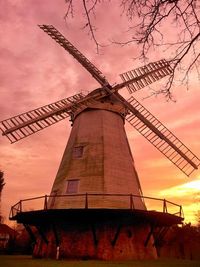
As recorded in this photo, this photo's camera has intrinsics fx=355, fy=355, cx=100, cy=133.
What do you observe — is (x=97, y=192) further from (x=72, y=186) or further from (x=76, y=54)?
(x=76, y=54)

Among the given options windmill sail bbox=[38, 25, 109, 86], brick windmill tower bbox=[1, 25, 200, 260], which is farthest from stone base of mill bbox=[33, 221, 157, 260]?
windmill sail bbox=[38, 25, 109, 86]

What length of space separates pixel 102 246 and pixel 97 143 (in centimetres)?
609

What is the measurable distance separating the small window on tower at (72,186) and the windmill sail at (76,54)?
7.78 meters

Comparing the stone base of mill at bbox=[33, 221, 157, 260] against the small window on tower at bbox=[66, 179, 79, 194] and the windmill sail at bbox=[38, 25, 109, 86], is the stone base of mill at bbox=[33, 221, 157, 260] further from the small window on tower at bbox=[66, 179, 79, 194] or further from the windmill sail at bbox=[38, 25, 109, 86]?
the windmill sail at bbox=[38, 25, 109, 86]

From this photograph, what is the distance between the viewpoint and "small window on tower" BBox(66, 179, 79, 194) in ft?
65.3

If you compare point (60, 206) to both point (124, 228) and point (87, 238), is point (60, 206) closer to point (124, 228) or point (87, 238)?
point (87, 238)

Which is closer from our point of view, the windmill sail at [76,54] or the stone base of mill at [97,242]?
the stone base of mill at [97,242]

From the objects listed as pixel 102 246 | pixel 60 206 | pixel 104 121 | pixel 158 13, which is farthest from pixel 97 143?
pixel 158 13

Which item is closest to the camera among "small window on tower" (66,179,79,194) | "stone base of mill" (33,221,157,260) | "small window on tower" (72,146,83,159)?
"stone base of mill" (33,221,157,260)

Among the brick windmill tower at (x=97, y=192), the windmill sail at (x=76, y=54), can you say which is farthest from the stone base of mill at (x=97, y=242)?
the windmill sail at (x=76, y=54)

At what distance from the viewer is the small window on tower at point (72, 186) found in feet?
65.3

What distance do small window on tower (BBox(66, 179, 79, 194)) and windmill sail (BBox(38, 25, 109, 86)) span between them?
7.78m

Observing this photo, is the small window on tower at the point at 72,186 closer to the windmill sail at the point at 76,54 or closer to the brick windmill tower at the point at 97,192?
the brick windmill tower at the point at 97,192

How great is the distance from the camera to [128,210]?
17.7 meters
